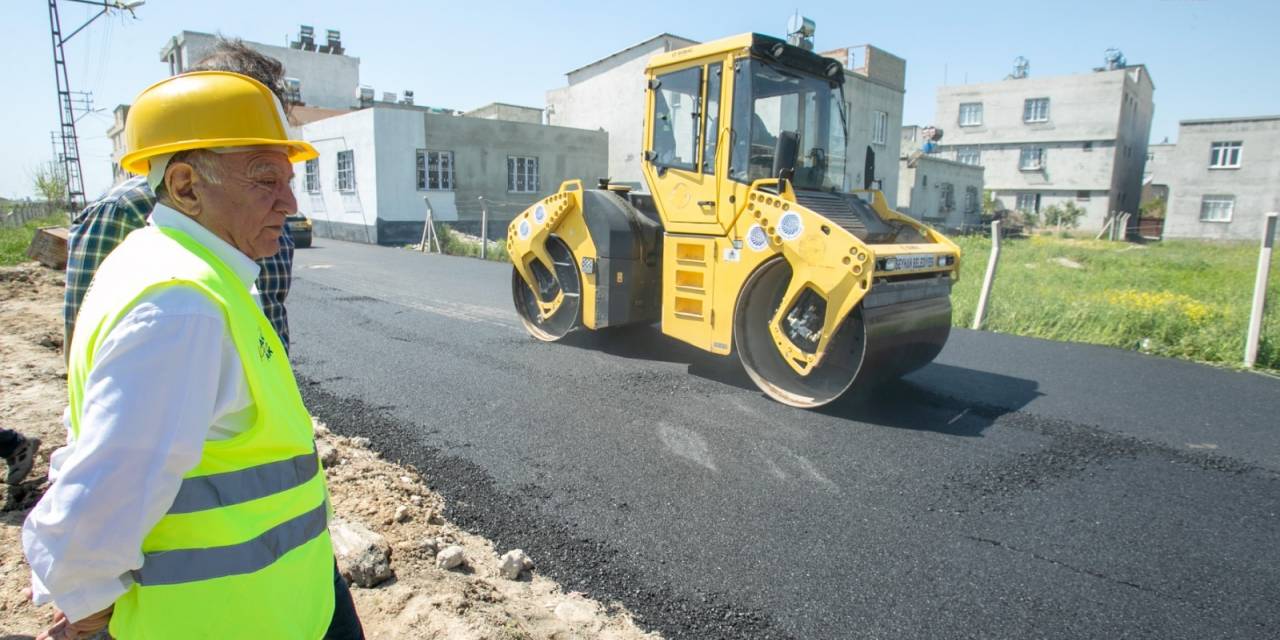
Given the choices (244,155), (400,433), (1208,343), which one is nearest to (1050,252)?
(1208,343)

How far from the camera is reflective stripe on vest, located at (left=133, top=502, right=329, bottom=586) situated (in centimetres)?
116

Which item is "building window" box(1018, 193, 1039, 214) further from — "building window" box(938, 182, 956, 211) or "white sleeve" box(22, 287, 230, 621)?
"white sleeve" box(22, 287, 230, 621)

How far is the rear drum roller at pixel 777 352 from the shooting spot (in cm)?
508

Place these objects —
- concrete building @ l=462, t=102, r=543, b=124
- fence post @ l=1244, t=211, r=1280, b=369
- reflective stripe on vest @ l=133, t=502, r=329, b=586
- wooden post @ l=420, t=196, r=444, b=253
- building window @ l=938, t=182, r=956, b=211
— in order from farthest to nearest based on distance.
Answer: building window @ l=938, t=182, r=956, b=211
concrete building @ l=462, t=102, r=543, b=124
wooden post @ l=420, t=196, r=444, b=253
fence post @ l=1244, t=211, r=1280, b=369
reflective stripe on vest @ l=133, t=502, r=329, b=586

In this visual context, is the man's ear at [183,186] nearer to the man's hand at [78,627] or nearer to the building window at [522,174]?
the man's hand at [78,627]

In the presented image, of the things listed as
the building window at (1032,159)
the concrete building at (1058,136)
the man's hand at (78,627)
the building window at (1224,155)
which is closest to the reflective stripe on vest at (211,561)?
the man's hand at (78,627)

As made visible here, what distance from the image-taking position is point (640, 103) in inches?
930

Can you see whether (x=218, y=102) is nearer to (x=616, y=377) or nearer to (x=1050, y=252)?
(x=616, y=377)

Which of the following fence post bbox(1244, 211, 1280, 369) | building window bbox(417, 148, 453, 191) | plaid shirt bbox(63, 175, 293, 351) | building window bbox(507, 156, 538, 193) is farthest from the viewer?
building window bbox(507, 156, 538, 193)

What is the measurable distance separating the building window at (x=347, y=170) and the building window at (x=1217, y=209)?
123ft

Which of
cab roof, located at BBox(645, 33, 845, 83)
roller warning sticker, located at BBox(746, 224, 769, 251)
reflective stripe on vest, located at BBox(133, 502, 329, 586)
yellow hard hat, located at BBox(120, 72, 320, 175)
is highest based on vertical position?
cab roof, located at BBox(645, 33, 845, 83)

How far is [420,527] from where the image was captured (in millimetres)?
3213

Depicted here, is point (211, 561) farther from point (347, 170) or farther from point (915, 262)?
point (347, 170)

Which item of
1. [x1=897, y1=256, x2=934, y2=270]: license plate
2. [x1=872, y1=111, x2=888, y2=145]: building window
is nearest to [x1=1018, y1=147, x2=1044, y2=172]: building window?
[x1=872, y1=111, x2=888, y2=145]: building window
